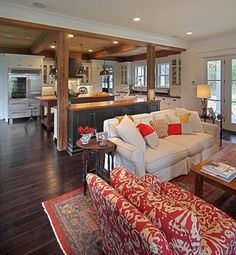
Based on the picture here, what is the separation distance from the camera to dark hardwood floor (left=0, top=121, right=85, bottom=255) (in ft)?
6.65

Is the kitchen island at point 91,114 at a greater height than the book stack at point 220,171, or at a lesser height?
greater

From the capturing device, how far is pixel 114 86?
37.7ft

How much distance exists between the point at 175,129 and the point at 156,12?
2293 millimetres

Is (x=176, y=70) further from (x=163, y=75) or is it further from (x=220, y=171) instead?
(x=220, y=171)

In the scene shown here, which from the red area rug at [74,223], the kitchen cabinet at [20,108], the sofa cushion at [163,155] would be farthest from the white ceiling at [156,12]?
the kitchen cabinet at [20,108]

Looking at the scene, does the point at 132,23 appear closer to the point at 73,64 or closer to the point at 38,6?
the point at 38,6

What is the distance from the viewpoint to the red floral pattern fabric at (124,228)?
3.27 ft

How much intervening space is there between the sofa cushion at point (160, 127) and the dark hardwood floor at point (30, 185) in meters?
1.52

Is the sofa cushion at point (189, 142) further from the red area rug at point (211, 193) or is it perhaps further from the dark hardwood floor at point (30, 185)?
the dark hardwood floor at point (30, 185)

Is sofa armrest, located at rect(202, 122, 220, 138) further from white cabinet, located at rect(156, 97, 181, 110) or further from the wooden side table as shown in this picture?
white cabinet, located at rect(156, 97, 181, 110)

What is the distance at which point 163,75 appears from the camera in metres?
9.27

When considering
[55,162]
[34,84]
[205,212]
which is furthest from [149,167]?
[34,84]

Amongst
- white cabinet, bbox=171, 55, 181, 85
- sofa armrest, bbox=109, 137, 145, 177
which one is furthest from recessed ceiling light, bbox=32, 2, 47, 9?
white cabinet, bbox=171, 55, 181, 85

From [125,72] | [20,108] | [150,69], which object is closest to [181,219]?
[150,69]
